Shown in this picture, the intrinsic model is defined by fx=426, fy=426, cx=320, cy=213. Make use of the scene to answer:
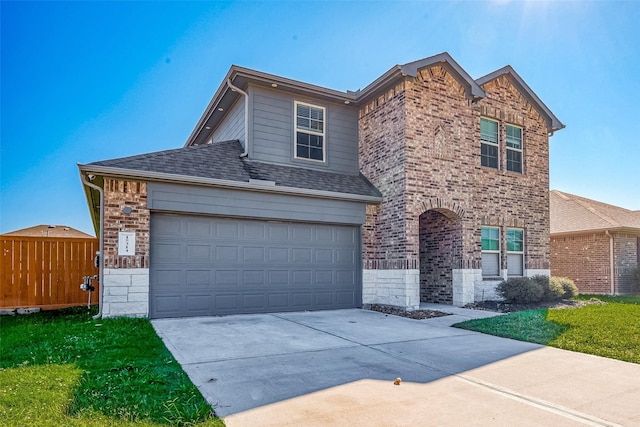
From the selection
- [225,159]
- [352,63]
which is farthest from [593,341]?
[352,63]

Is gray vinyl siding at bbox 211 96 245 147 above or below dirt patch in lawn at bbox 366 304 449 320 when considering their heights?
above

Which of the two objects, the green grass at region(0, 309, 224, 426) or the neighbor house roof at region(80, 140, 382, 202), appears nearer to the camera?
the green grass at region(0, 309, 224, 426)

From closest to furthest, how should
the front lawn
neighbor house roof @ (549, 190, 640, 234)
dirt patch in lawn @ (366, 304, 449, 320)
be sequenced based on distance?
the front lawn, dirt patch in lawn @ (366, 304, 449, 320), neighbor house roof @ (549, 190, 640, 234)

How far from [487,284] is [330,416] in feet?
32.5

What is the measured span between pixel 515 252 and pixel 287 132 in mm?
8069

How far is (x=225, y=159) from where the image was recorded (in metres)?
11.1

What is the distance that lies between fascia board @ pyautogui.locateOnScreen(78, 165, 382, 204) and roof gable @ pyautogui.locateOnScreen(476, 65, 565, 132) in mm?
5549

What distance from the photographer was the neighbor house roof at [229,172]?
9.34m

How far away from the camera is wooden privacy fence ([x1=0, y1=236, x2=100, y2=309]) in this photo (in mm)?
11297

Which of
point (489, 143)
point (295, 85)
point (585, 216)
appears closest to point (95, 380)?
point (295, 85)

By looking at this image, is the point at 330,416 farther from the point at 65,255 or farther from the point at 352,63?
the point at 352,63

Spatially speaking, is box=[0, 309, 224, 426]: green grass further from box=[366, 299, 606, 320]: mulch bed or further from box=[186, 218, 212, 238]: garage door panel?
box=[366, 299, 606, 320]: mulch bed

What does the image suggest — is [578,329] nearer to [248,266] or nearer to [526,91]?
[248,266]

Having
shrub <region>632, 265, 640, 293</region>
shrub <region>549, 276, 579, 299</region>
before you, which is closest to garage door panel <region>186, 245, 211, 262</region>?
shrub <region>549, 276, 579, 299</region>
